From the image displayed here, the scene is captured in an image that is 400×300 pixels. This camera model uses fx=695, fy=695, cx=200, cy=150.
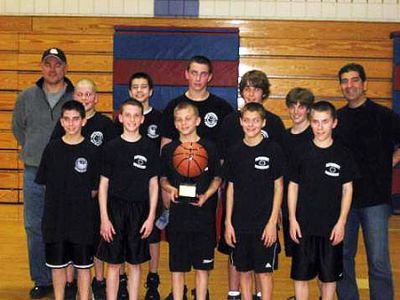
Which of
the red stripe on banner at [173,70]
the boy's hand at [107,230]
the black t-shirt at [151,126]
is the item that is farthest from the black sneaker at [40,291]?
the red stripe on banner at [173,70]

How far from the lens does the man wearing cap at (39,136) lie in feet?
19.0

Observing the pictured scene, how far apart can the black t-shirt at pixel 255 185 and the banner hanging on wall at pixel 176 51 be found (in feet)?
14.9

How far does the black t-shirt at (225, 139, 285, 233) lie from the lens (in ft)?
16.1

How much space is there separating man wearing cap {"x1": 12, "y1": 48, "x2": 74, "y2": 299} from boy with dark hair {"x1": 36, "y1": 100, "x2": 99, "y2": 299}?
28.3 inches

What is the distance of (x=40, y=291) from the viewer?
5.73 metres

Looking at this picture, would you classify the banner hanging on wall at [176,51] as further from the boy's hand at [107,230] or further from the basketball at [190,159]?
the boy's hand at [107,230]

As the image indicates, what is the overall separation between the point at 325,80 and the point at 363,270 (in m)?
3.61

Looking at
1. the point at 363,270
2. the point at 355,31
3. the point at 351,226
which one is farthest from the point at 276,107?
the point at 351,226

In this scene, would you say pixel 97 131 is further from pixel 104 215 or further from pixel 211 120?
Answer: pixel 211 120

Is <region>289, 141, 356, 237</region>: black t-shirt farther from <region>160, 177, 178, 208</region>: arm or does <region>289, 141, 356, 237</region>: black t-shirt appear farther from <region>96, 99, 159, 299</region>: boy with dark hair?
<region>96, 99, 159, 299</region>: boy with dark hair

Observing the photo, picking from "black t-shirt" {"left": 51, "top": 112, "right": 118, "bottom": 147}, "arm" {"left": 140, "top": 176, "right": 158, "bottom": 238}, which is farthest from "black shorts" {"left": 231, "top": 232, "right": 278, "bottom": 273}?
"black t-shirt" {"left": 51, "top": 112, "right": 118, "bottom": 147}

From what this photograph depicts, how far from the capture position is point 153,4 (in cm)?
966

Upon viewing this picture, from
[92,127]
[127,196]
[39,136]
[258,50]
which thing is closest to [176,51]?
[258,50]

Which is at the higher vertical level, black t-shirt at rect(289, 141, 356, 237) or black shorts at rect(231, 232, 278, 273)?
black t-shirt at rect(289, 141, 356, 237)
